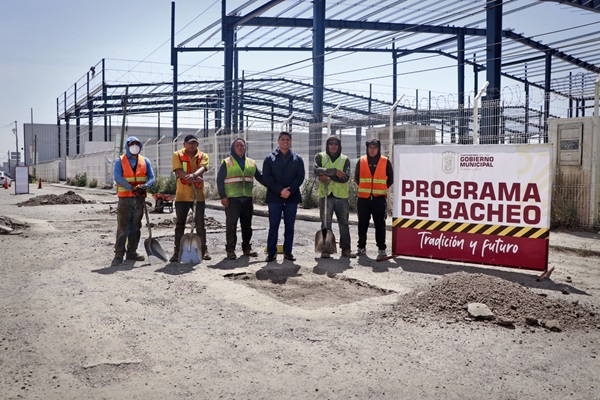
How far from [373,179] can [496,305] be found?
156 inches

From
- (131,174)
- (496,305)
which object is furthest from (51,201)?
(496,305)

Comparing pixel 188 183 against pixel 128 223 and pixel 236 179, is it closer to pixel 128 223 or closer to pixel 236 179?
pixel 236 179

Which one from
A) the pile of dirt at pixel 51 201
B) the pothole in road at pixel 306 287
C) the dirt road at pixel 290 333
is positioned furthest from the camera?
the pile of dirt at pixel 51 201

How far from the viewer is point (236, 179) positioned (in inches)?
360

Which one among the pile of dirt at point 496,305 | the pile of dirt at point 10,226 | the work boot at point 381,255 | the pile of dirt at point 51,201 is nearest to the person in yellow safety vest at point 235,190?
the work boot at point 381,255

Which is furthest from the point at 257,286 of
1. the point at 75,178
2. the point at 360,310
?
the point at 75,178

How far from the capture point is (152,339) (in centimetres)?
492

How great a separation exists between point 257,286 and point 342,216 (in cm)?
287

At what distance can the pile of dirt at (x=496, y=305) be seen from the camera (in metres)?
5.52

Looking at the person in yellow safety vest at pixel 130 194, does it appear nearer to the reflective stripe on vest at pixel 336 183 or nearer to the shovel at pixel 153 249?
the shovel at pixel 153 249

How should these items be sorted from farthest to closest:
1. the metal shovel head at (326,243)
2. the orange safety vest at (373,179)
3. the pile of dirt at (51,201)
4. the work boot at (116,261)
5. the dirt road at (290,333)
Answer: the pile of dirt at (51,201) < the orange safety vest at (373,179) < the metal shovel head at (326,243) < the work boot at (116,261) < the dirt road at (290,333)

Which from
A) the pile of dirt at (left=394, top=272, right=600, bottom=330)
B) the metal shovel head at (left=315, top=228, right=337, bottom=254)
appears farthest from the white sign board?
the pile of dirt at (left=394, top=272, right=600, bottom=330)

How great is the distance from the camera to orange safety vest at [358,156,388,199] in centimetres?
941

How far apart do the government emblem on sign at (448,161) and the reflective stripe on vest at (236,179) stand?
122 inches
